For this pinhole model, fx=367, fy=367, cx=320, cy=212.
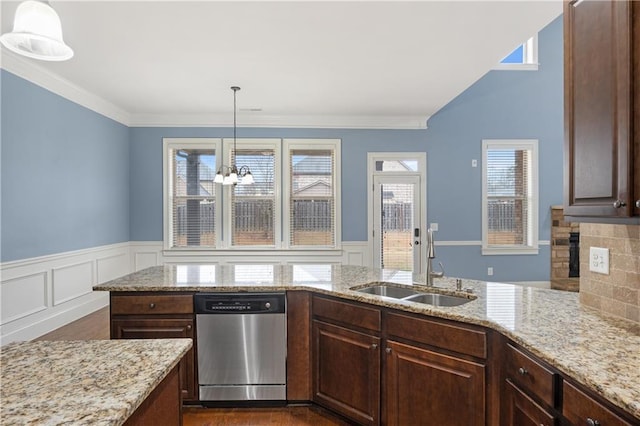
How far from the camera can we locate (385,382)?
6.45 feet

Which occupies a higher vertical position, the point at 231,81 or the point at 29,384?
the point at 231,81

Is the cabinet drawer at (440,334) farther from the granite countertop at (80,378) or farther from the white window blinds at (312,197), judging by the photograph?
the white window blinds at (312,197)

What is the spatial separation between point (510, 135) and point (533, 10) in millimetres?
3556

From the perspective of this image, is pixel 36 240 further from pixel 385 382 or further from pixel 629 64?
pixel 629 64

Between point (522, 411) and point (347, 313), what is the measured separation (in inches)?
39.1

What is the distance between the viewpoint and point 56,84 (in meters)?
4.07

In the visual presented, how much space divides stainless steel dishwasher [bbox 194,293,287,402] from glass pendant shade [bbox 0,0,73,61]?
1.54 m

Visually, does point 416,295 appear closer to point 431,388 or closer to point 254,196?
point 431,388

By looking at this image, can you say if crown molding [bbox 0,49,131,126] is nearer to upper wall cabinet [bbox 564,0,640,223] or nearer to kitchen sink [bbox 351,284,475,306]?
kitchen sink [bbox 351,284,475,306]

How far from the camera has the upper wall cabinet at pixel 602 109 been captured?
45.7 inches

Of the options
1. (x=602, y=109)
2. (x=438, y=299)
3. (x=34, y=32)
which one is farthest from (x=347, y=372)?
(x=34, y=32)

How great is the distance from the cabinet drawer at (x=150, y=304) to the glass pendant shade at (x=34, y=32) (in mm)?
1474

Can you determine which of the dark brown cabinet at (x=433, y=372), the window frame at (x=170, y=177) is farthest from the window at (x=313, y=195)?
the dark brown cabinet at (x=433, y=372)

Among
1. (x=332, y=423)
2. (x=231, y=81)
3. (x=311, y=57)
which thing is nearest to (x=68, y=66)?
(x=231, y=81)
